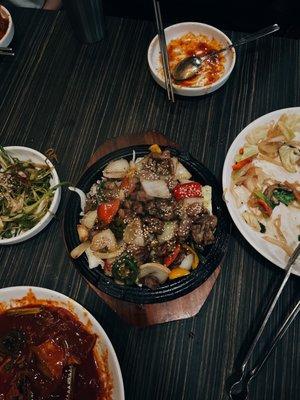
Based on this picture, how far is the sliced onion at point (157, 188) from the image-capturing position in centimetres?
234

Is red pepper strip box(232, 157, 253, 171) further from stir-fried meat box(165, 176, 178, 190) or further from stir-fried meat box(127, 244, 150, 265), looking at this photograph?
A: stir-fried meat box(127, 244, 150, 265)

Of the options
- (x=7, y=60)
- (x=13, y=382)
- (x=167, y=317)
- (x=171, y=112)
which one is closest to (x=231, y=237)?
(x=167, y=317)

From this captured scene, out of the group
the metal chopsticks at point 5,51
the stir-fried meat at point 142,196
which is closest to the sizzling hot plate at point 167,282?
the stir-fried meat at point 142,196

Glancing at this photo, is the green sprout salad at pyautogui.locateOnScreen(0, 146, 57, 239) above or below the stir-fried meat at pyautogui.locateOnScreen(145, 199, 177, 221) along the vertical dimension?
above

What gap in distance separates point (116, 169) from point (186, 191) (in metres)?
0.52

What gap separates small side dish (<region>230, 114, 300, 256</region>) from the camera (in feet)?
7.57

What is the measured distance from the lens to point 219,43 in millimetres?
2949

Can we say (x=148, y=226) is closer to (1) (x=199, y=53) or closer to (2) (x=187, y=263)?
(2) (x=187, y=263)

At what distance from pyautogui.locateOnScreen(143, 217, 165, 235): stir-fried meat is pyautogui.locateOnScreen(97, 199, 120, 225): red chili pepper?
21 centimetres

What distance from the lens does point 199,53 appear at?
291 cm

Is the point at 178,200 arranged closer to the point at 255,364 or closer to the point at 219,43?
the point at 255,364

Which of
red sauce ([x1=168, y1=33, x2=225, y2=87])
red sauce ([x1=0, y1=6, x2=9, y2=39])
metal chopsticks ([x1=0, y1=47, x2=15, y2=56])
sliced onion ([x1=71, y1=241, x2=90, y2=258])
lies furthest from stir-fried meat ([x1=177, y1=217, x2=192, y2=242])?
red sauce ([x1=0, y1=6, x2=9, y2=39])

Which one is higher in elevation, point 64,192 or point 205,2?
point 205,2

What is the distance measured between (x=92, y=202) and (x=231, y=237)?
0.96 m
